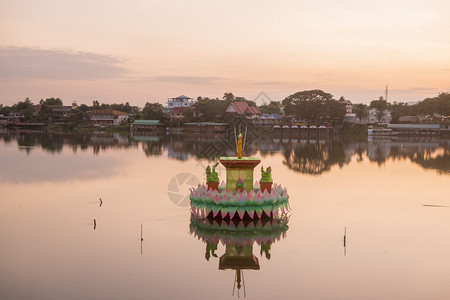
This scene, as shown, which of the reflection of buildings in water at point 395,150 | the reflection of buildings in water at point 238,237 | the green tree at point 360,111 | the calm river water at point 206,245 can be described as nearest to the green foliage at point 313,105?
the green tree at point 360,111

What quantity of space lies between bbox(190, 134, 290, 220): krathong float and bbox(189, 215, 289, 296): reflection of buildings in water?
43cm

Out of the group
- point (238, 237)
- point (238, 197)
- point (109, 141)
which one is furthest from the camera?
point (109, 141)

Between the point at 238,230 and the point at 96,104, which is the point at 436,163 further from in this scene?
the point at 96,104

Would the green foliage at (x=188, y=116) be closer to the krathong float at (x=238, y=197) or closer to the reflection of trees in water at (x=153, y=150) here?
the reflection of trees in water at (x=153, y=150)

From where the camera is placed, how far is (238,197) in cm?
2359

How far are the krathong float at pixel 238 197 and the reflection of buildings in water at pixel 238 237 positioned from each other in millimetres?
434

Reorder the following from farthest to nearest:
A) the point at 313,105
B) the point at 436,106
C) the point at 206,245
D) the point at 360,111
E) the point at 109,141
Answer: the point at 360,111 → the point at 436,106 → the point at 313,105 → the point at 109,141 → the point at 206,245

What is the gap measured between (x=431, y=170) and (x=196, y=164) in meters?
26.3

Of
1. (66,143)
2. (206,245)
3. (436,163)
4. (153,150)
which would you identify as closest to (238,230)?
(206,245)

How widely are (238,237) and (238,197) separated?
6.84 feet

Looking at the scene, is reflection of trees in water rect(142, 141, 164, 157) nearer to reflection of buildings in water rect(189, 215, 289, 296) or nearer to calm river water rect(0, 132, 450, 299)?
calm river water rect(0, 132, 450, 299)

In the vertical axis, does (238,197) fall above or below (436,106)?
below

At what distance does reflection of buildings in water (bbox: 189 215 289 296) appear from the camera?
19.4 meters

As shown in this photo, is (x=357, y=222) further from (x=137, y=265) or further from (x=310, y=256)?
(x=137, y=265)
